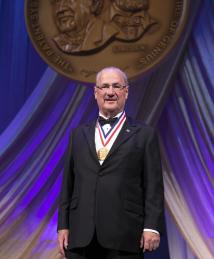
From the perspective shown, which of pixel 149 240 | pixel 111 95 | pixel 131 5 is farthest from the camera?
pixel 131 5

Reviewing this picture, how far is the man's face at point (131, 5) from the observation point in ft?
9.09

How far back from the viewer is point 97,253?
176cm

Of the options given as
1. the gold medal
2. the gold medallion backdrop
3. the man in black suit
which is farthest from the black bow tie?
the gold medallion backdrop

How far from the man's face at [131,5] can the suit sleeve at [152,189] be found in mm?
1171

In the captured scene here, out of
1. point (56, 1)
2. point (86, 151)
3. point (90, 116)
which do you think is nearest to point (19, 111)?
point (90, 116)

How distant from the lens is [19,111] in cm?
290

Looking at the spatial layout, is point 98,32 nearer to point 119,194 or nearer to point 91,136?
point 91,136

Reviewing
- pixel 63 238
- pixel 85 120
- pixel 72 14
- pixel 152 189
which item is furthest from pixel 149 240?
pixel 72 14

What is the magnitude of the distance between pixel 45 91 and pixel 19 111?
0.20 m

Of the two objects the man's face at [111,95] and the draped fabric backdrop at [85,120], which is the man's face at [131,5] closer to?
the draped fabric backdrop at [85,120]

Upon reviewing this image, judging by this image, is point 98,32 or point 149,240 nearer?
point 149,240

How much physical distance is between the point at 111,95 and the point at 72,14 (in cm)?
117

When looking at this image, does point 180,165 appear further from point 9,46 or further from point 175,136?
point 9,46

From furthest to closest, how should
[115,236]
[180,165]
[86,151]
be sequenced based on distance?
[180,165] < [86,151] < [115,236]
